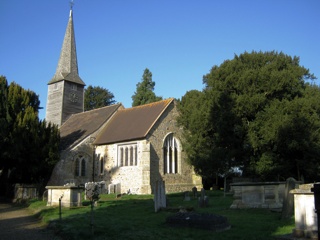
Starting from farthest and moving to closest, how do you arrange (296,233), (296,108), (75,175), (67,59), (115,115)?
(67,59) → (115,115) → (75,175) → (296,108) → (296,233)

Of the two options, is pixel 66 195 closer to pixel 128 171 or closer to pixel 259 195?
pixel 259 195

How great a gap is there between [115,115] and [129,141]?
6.09 meters

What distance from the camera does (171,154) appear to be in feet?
92.3

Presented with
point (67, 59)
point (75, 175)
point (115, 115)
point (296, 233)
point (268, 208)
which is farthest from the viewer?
point (67, 59)

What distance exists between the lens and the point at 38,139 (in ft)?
78.3

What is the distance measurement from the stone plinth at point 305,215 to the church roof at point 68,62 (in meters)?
33.8

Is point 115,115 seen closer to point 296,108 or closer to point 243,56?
point 243,56

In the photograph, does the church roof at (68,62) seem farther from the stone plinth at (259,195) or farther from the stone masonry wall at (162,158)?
the stone plinth at (259,195)

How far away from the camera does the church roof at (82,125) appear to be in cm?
2966

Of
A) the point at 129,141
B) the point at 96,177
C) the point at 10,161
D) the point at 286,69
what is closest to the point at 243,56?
the point at 286,69

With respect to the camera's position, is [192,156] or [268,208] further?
[192,156]

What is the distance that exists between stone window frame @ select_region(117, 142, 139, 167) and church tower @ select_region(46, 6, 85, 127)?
12540mm

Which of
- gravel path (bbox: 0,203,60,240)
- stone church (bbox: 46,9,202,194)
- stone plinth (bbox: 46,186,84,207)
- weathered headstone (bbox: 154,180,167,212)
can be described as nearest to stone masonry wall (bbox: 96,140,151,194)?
stone church (bbox: 46,9,202,194)

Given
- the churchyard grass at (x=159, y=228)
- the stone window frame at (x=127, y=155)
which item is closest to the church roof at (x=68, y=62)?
the stone window frame at (x=127, y=155)
